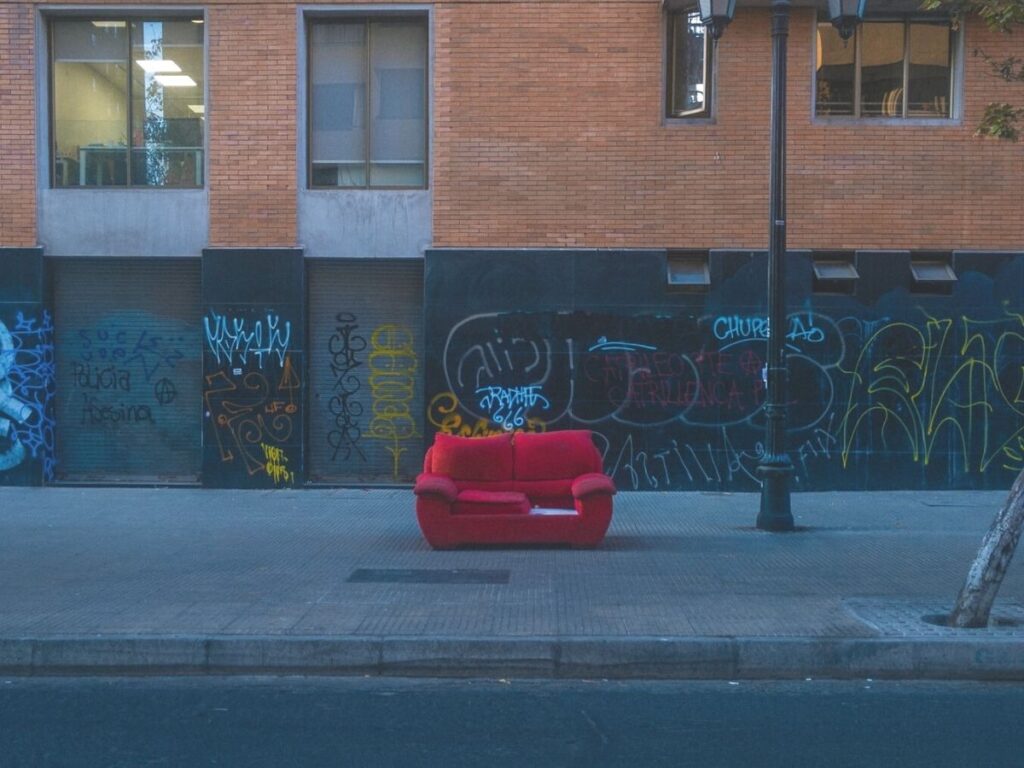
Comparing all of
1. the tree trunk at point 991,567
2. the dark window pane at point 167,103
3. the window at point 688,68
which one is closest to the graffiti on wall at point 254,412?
the dark window pane at point 167,103

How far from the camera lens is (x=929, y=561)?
11.1 m

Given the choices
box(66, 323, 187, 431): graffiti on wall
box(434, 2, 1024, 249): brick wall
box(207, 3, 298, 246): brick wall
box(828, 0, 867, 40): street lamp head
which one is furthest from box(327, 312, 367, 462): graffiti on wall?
box(828, 0, 867, 40): street lamp head

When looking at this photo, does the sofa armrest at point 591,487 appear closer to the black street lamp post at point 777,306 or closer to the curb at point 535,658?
the black street lamp post at point 777,306

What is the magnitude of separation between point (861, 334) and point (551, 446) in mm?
5188

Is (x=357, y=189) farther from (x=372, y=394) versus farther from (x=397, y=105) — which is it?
(x=372, y=394)

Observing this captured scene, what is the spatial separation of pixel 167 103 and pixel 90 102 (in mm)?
994

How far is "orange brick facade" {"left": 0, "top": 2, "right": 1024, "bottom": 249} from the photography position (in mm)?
15273

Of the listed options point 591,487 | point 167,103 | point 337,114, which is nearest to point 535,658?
point 591,487

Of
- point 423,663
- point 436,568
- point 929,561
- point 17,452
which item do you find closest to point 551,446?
point 436,568

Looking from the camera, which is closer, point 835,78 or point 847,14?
point 847,14

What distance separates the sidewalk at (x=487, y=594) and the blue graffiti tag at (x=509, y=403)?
1808mm

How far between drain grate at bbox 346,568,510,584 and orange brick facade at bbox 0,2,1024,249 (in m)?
5.94

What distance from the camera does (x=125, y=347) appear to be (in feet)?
52.3

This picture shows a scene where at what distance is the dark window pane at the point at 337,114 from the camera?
1583 cm
